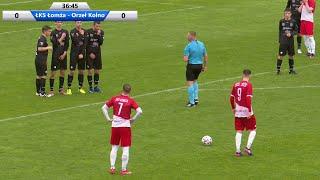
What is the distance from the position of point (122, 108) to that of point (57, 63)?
977cm

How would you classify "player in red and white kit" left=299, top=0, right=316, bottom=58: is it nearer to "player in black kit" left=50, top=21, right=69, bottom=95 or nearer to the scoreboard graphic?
the scoreboard graphic

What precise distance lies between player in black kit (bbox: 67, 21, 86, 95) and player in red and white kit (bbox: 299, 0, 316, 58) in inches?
407

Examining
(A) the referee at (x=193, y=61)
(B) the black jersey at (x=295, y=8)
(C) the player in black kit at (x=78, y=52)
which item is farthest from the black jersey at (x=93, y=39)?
(B) the black jersey at (x=295, y=8)

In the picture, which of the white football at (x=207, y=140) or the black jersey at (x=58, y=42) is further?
the black jersey at (x=58, y=42)

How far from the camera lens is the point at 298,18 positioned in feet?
124

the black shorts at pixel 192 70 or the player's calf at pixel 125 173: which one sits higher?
the black shorts at pixel 192 70

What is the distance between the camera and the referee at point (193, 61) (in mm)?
28156

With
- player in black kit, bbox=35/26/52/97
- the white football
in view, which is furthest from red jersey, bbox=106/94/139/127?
player in black kit, bbox=35/26/52/97

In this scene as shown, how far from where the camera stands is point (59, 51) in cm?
3053

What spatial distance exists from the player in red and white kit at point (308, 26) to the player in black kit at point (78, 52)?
407 inches

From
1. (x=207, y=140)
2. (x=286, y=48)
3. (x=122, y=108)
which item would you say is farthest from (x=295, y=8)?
(x=122, y=108)

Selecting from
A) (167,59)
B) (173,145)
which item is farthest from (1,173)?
(167,59)

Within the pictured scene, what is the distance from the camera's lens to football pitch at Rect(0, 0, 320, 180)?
72.9 feet

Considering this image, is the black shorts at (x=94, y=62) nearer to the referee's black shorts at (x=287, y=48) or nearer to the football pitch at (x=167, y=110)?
the football pitch at (x=167, y=110)
